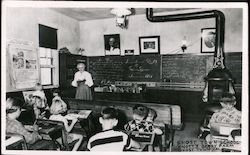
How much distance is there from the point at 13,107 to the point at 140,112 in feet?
3.48

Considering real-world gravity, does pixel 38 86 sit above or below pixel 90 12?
below

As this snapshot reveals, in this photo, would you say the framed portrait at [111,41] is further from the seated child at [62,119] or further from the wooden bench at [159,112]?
the seated child at [62,119]

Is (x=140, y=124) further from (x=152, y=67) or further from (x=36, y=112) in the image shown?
(x=152, y=67)

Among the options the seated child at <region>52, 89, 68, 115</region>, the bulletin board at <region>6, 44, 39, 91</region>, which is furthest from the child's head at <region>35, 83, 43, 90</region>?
the seated child at <region>52, 89, 68, 115</region>

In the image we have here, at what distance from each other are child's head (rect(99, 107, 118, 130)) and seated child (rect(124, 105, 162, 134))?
0.13 m

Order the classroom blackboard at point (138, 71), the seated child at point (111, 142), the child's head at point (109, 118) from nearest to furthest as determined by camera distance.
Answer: the seated child at point (111, 142) < the child's head at point (109, 118) < the classroom blackboard at point (138, 71)

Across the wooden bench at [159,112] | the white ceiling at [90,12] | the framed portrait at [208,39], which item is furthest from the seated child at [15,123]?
the framed portrait at [208,39]

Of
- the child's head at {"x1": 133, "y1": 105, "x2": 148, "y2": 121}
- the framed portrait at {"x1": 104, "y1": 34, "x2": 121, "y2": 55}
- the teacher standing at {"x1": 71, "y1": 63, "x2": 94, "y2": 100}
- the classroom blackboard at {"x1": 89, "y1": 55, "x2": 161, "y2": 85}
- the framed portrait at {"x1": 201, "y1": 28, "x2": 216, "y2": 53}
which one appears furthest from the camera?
the classroom blackboard at {"x1": 89, "y1": 55, "x2": 161, "y2": 85}

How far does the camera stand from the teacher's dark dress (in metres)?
2.22

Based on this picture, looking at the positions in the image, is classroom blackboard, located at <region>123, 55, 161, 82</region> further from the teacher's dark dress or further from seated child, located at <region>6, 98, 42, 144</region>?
seated child, located at <region>6, 98, 42, 144</region>

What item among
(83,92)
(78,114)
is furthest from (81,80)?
(78,114)

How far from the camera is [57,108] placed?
79.1 inches

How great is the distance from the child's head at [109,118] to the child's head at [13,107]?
0.70m

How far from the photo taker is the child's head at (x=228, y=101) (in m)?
1.88
